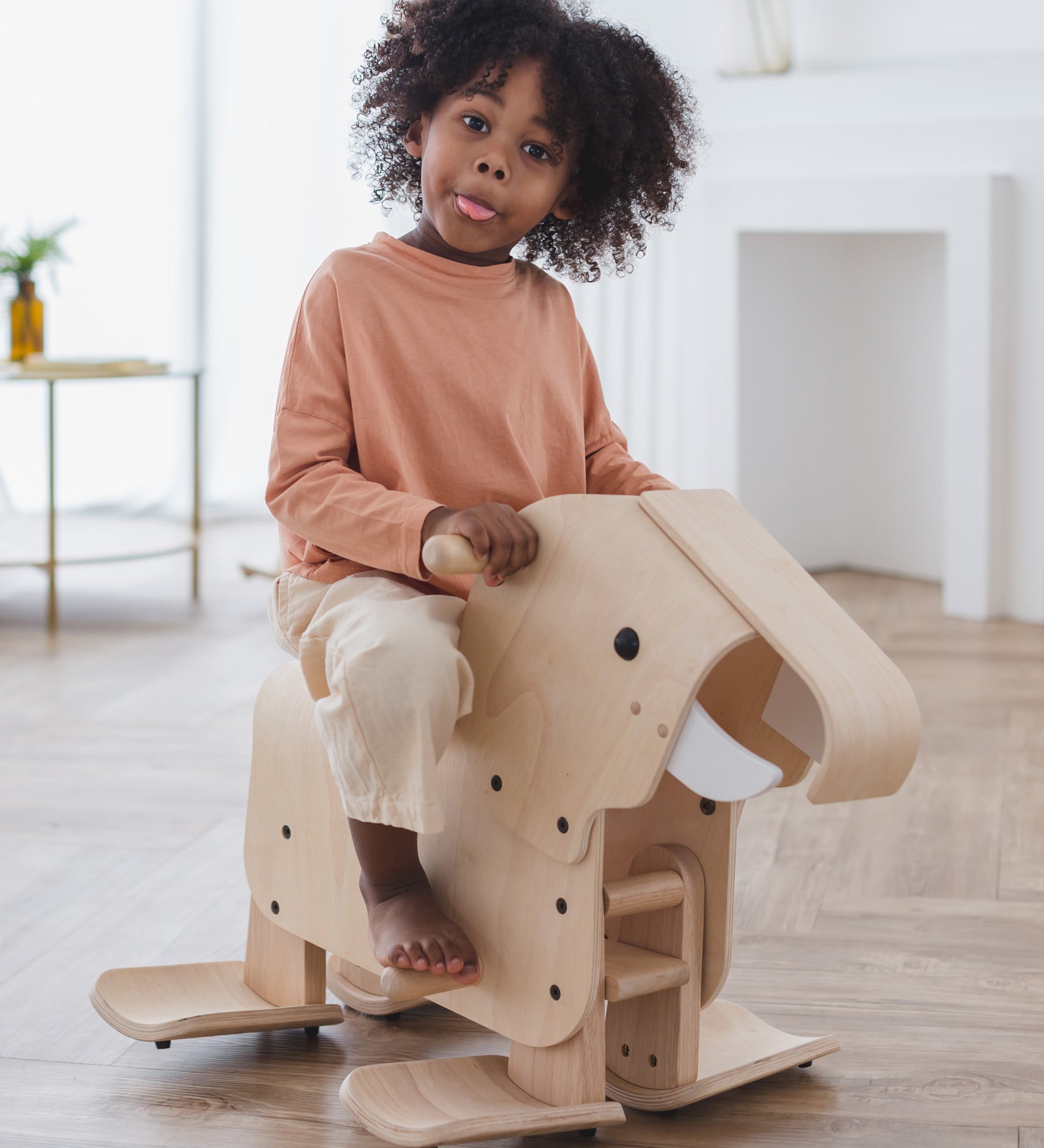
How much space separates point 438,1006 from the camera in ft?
4.41

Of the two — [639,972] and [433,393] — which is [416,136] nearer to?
[433,393]

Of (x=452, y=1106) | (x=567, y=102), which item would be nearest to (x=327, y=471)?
(x=567, y=102)

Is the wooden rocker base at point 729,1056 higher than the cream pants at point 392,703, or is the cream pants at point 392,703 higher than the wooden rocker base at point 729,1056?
the cream pants at point 392,703

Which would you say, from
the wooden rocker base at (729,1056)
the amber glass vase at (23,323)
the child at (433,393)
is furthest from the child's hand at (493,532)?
the amber glass vase at (23,323)

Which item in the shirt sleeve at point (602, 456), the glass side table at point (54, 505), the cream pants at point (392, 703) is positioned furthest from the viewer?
the glass side table at point (54, 505)

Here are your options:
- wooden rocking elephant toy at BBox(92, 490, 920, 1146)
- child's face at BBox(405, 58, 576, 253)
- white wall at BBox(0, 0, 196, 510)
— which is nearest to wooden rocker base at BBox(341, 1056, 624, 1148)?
wooden rocking elephant toy at BBox(92, 490, 920, 1146)

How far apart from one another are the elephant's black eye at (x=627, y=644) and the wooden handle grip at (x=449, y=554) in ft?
0.35

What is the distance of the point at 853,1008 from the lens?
1319 mm

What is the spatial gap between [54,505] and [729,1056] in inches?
80.9

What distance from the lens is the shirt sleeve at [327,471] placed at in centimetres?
107

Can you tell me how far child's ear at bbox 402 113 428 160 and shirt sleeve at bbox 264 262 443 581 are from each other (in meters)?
0.13

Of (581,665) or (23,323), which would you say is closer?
(581,665)

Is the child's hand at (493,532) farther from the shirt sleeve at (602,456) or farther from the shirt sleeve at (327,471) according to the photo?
the shirt sleeve at (602,456)

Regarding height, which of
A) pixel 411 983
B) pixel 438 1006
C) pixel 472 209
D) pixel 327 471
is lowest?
pixel 438 1006
